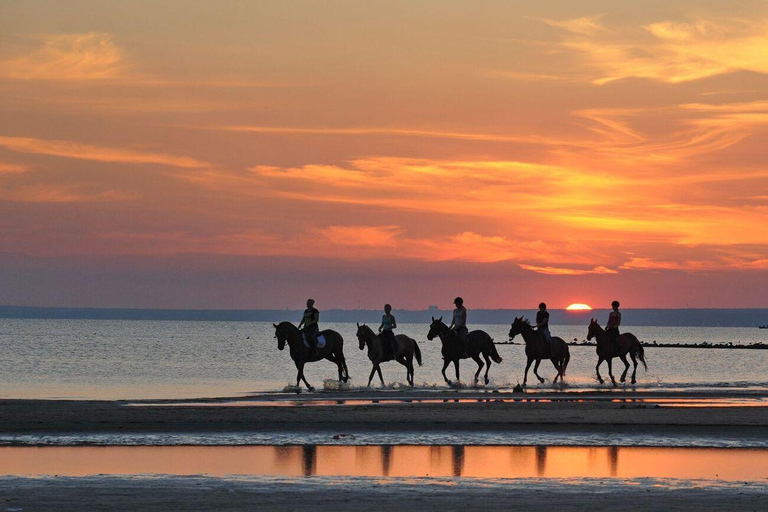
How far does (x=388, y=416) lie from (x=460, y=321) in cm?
1220

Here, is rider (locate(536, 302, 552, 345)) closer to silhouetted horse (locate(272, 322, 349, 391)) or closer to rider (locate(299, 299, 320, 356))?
silhouetted horse (locate(272, 322, 349, 391))

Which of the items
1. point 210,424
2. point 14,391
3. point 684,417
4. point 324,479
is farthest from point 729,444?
point 14,391

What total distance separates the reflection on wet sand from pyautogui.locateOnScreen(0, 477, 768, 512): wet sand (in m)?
0.87

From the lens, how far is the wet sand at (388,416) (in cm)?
2120

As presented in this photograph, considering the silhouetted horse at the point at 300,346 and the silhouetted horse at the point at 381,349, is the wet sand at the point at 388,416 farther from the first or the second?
the silhouetted horse at the point at 381,349

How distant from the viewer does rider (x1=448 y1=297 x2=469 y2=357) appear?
3456 centimetres

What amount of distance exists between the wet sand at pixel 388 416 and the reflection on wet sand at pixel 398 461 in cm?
Result: 288

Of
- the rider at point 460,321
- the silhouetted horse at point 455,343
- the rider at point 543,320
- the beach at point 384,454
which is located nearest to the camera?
the beach at point 384,454

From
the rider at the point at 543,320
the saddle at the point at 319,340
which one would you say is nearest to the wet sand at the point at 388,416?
the saddle at the point at 319,340

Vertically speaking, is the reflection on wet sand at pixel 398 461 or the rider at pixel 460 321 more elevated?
the rider at pixel 460 321

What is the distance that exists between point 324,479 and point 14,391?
24464 millimetres

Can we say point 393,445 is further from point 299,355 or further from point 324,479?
point 299,355

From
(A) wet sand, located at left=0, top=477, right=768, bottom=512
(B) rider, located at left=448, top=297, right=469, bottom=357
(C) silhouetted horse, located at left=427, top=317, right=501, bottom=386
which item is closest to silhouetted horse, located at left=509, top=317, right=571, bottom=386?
(C) silhouetted horse, located at left=427, top=317, right=501, bottom=386

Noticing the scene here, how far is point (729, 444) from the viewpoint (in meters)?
19.0
